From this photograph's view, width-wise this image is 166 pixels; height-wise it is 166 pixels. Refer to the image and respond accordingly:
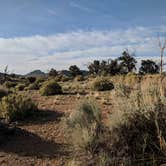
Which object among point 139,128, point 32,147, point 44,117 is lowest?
point 32,147

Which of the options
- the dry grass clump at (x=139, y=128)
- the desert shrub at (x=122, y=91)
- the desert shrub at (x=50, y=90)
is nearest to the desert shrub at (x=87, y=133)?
the dry grass clump at (x=139, y=128)

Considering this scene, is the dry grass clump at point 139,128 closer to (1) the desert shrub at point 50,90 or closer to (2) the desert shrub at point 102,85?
(1) the desert shrub at point 50,90

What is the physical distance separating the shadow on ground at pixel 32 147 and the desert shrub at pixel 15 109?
2.42m

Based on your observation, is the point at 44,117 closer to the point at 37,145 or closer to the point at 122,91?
the point at 37,145

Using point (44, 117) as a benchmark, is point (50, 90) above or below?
above

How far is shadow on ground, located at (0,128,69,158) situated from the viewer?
9680mm

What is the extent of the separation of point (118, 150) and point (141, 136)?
0.70 meters

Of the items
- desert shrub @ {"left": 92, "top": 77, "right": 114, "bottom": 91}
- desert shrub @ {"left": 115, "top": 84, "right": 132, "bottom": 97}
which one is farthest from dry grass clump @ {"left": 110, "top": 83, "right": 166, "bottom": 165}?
desert shrub @ {"left": 92, "top": 77, "right": 114, "bottom": 91}

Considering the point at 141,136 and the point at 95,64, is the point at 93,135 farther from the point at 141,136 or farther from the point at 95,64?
the point at 95,64

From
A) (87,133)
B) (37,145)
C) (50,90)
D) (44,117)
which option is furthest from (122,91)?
(50,90)

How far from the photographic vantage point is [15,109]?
14484 millimetres

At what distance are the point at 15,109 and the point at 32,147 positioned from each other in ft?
14.3

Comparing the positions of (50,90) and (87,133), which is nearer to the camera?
(87,133)

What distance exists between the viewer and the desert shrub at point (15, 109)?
14273 mm
